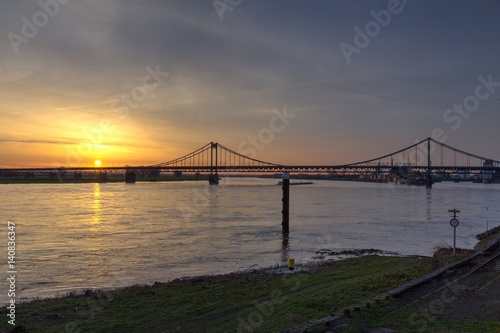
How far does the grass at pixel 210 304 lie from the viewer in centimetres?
966

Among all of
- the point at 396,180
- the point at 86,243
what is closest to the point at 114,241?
the point at 86,243

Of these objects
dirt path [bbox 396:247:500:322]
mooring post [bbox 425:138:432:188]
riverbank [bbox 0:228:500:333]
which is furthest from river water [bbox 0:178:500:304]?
mooring post [bbox 425:138:432:188]

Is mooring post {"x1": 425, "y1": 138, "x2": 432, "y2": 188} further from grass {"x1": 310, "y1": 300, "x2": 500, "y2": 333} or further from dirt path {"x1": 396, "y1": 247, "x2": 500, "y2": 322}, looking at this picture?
grass {"x1": 310, "y1": 300, "x2": 500, "y2": 333}

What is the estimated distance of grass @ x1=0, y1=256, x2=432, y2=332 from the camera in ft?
31.7

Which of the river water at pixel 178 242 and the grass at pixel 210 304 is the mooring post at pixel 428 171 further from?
the grass at pixel 210 304

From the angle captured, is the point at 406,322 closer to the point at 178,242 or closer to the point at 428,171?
the point at 178,242

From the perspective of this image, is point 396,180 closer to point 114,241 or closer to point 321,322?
point 114,241

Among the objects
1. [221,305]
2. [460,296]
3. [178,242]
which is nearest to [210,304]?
[221,305]

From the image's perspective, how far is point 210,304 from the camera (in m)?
11.4

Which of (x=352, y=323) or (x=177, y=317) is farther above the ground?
(x=352, y=323)

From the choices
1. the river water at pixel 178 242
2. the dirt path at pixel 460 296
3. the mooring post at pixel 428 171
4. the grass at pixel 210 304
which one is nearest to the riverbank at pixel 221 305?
the grass at pixel 210 304

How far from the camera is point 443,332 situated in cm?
762

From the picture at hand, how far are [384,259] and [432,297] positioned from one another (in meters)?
8.60

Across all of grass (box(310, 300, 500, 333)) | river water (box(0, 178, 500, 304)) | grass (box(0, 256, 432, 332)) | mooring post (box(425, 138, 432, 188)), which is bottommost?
river water (box(0, 178, 500, 304))
